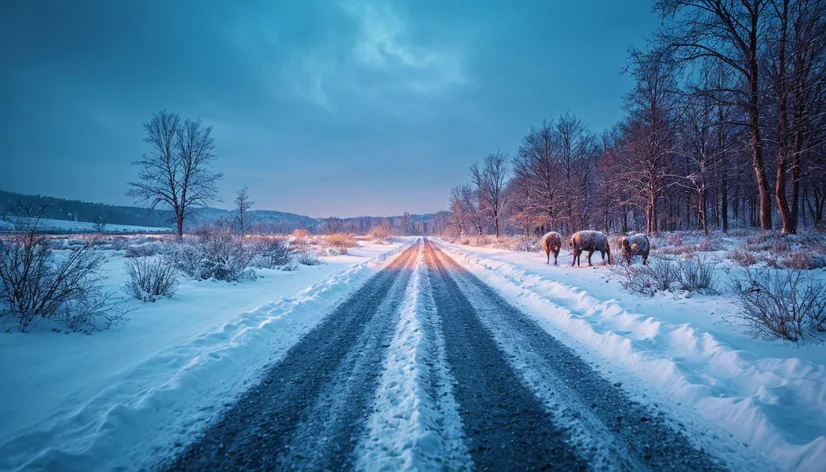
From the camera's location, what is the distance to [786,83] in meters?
10.5

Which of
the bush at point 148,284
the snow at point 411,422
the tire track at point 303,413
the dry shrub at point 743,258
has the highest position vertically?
the dry shrub at point 743,258

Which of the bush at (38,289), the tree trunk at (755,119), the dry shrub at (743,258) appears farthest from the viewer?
the tree trunk at (755,119)

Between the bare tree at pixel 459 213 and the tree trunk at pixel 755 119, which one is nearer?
the tree trunk at pixel 755 119

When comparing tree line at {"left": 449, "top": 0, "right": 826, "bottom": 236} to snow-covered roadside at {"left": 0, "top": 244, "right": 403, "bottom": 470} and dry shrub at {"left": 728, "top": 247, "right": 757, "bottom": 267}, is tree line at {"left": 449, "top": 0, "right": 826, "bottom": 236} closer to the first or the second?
dry shrub at {"left": 728, "top": 247, "right": 757, "bottom": 267}

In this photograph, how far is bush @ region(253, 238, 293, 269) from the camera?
1423 cm

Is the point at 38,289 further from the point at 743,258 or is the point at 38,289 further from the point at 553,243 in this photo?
the point at 553,243

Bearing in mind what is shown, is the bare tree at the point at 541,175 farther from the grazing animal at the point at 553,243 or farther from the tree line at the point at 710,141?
the grazing animal at the point at 553,243

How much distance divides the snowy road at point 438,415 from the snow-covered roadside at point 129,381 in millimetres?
416

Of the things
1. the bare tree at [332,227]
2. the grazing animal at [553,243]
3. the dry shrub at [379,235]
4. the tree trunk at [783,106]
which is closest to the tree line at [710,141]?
the tree trunk at [783,106]

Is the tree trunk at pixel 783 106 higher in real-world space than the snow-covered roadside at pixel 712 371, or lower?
higher

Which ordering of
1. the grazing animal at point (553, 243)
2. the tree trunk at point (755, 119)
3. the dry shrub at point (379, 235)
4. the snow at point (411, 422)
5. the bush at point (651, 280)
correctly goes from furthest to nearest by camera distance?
1. the dry shrub at point (379, 235)
2. the grazing animal at point (553, 243)
3. the tree trunk at point (755, 119)
4. the bush at point (651, 280)
5. the snow at point (411, 422)

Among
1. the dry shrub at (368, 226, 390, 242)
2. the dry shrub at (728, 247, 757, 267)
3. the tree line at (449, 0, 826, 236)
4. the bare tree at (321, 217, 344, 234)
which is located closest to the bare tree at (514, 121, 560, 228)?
the tree line at (449, 0, 826, 236)

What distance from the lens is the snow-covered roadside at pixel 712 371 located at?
7.38ft

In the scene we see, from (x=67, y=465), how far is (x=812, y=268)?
41.1 ft
